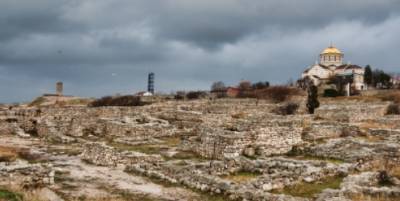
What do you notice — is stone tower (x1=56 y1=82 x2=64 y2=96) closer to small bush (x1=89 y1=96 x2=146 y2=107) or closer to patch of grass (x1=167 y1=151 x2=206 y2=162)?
small bush (x1=89 y1=96 x2=146 y2=107)

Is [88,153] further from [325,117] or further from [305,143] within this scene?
[325,117]

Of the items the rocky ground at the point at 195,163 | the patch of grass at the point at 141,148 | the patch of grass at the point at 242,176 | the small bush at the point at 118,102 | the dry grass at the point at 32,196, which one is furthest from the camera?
the small bush at the point at 118,102

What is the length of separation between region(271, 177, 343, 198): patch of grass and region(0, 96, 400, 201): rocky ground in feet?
0.10

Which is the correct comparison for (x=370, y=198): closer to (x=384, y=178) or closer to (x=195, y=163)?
(x=384, y=178)

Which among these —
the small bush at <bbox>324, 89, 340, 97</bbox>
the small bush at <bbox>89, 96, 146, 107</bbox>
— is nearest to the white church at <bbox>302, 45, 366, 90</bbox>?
the small bush at <bbox>324, 89, 340, 97</bbox>

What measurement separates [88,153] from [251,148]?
6828mm

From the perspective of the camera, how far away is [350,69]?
11344 centimetres

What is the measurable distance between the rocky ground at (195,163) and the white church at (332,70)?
78.2m

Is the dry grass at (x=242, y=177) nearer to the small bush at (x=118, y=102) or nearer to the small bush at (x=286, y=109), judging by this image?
the small bush at (x=286, y=109)

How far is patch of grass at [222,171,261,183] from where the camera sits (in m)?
17.3

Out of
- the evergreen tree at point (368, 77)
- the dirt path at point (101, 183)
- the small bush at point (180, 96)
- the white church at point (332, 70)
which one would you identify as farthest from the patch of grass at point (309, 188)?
the evergreen tree at point (368, 77)

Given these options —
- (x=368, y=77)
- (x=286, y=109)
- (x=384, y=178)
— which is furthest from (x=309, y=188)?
(x=368, y=77)

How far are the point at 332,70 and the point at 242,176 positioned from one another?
4132 inches

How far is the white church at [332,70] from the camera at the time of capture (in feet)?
359
